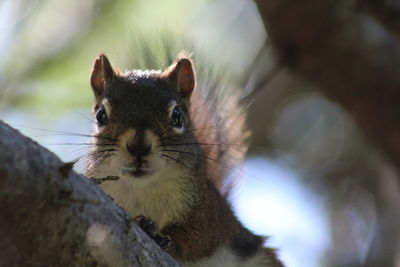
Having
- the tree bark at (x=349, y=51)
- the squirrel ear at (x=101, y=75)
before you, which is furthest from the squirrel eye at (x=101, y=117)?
the tree bark at (x=349, y=51)

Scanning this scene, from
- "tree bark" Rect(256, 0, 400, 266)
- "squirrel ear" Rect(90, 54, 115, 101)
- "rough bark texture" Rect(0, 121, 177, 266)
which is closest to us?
"rough bark texture" Rect(0, 121, 177, 266)

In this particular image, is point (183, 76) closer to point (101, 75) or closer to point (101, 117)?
point (101, 75)

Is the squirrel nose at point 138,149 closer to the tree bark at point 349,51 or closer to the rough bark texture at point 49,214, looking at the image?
the rough bark texture at point 49,214

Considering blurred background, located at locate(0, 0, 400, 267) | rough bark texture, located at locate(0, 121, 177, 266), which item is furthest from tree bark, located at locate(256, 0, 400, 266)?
rough bark texture, located at locate(0, 121, 177, 266)

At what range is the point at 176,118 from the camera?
3061 mm

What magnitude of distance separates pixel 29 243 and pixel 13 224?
90 millimetres

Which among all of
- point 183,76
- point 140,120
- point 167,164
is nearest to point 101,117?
point 140,120

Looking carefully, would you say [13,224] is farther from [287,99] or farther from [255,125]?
[287,99]

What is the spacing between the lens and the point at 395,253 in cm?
409

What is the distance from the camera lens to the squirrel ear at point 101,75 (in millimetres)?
3242

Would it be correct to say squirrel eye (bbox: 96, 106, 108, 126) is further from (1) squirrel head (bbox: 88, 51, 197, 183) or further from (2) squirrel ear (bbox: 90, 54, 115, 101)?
(2) squirrel ear (bbox: 90, 54, 115, 101)

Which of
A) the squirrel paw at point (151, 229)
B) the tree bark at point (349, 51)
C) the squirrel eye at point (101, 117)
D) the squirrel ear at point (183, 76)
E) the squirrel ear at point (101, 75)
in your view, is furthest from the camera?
the tree bark at point (349, 51)

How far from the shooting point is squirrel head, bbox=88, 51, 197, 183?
2.69 meters

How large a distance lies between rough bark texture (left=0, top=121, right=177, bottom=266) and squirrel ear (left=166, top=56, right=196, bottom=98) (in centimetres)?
146
